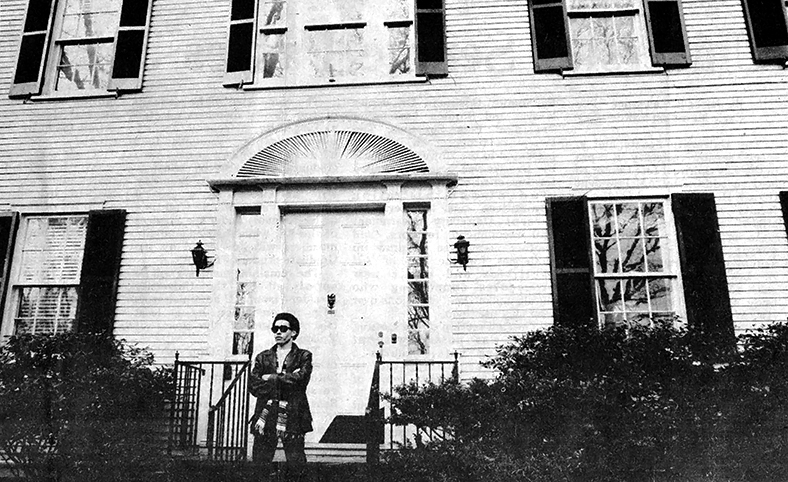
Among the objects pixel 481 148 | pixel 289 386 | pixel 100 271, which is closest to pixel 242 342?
pixel 289 386

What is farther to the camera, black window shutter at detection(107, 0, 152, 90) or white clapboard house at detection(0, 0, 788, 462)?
black window shutter at detection(107, 0, 152, 90)

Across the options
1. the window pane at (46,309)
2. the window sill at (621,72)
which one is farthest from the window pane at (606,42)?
the window pane at (46,309)

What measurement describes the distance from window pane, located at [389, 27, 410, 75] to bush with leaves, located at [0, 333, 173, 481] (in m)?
4.51

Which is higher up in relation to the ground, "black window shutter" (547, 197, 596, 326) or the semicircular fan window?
the semicircular fan window

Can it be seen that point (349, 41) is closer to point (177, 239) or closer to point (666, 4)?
point (177, 239)

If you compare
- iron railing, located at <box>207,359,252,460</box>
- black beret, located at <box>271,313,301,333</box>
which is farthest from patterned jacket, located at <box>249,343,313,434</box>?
black beret, located at <box>271,313,301,333</box>

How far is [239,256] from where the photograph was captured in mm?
7574

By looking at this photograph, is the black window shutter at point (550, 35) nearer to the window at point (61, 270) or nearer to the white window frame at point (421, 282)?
the white window frame at point (421, 282)

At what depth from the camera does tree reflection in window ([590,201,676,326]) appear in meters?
7.17

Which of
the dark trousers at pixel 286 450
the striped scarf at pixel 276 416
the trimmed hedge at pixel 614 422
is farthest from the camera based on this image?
the striped scarf at pixel 276 416

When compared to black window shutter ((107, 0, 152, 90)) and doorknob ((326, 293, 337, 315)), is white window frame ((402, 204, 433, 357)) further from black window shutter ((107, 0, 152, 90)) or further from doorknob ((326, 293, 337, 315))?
black window shutter ((107, 0, 152, 90))

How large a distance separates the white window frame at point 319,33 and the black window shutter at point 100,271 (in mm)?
2382

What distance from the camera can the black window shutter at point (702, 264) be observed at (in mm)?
6895

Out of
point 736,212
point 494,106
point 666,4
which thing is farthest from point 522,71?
point 736,212
